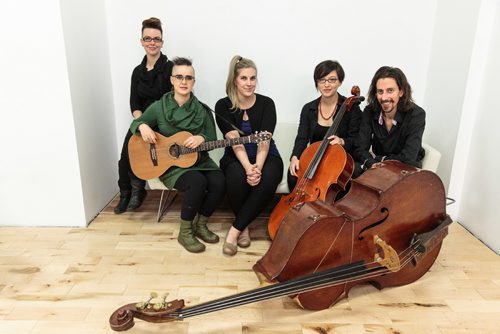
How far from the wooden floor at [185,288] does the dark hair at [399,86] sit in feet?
2.92

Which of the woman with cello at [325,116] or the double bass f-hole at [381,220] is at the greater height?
the woman with cello at [325,116]

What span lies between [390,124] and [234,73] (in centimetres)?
95

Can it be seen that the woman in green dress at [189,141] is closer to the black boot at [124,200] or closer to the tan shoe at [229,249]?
the tan shoe at [229,249]

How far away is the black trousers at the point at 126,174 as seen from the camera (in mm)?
2618

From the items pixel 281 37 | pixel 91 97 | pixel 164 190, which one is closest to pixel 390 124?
pixel 281 37

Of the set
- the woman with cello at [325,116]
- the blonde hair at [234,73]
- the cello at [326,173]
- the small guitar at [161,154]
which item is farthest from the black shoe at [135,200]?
the cello at [326,173]

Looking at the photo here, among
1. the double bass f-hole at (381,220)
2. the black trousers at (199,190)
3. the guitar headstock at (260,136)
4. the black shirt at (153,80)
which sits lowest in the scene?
the black trousers at (199,190)

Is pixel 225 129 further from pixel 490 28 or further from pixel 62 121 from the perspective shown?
pixel 490 28

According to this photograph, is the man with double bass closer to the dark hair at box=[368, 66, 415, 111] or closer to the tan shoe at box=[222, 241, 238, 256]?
the dark hair at box=[368, 66, 415, 111]

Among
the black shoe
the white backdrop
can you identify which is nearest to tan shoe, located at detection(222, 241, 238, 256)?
the black shoe

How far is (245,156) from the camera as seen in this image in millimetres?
2291

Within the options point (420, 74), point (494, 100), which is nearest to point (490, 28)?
point (494, 100)

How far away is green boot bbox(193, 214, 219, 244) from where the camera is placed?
7.64 ft

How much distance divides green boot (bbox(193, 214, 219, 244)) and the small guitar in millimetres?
359
